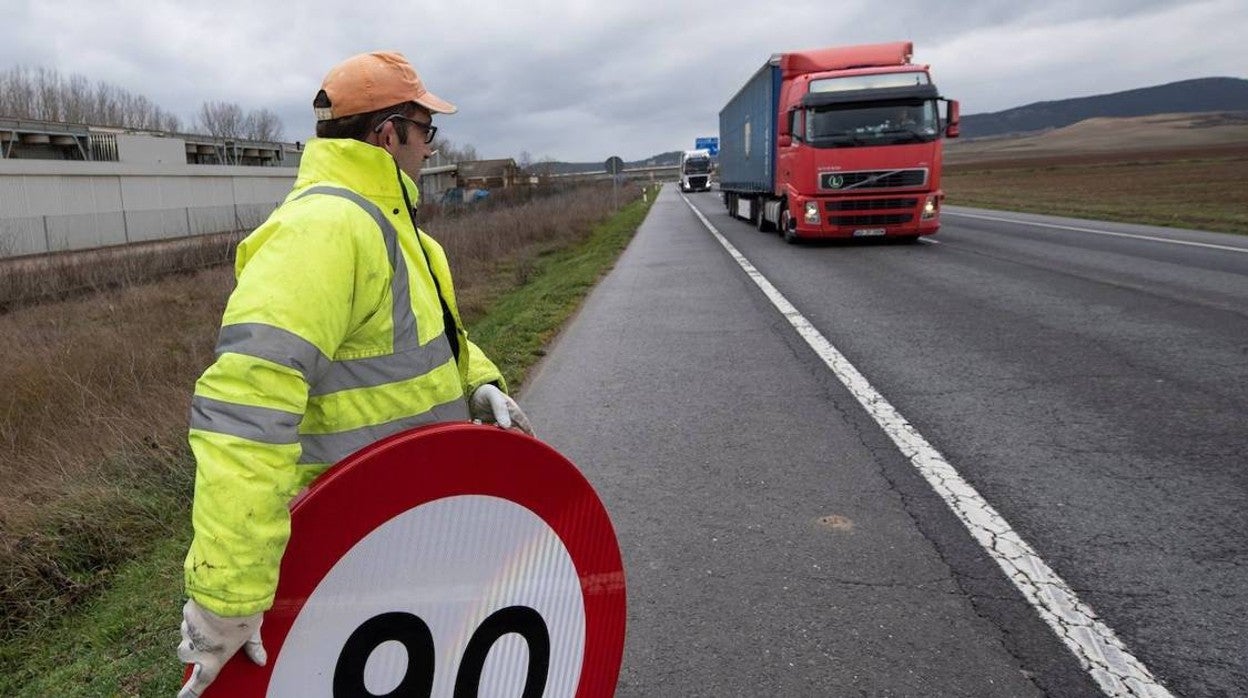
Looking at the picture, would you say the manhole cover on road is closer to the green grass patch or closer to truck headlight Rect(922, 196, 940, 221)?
the green grass patch

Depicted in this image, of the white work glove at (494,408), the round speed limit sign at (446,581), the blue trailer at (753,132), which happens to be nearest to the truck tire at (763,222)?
the blue trailer at (753,132)

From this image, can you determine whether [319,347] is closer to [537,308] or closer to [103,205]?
[537,308]

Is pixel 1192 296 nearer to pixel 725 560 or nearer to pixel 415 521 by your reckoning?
pixel 725 560

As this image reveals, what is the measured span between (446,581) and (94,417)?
671 centimetres

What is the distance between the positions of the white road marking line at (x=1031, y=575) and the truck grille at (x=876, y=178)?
33.6ft

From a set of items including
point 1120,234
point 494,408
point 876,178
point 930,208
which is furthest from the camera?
point 1120,234

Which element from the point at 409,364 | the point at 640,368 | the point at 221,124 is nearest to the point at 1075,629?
the point at 409,364

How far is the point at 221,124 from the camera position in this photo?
90625 mm

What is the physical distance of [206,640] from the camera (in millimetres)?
1416

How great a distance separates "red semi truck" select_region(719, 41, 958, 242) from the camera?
14977mm

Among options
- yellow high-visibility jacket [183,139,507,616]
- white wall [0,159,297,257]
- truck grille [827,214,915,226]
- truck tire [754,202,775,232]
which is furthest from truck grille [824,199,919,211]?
white wall [0,159,297,257]

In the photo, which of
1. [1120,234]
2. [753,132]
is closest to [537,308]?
[753,132]

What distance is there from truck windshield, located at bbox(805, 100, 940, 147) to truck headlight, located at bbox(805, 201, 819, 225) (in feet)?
3.67

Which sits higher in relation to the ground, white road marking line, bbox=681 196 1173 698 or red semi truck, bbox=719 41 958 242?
red semi truck, bbox=719 41 958 242
